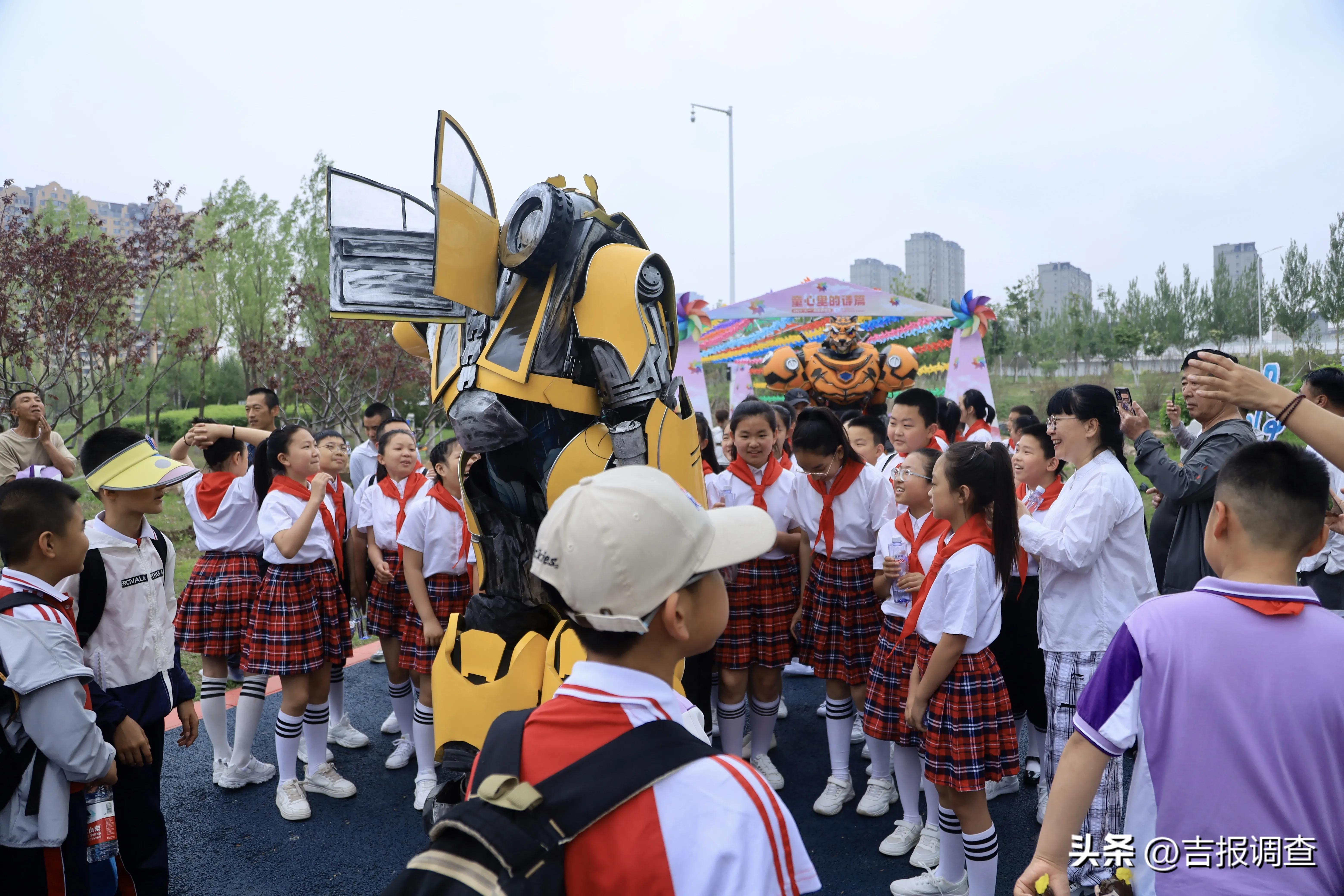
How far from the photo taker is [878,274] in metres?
44.1

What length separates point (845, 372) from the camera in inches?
450

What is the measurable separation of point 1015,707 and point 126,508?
3.89 metres

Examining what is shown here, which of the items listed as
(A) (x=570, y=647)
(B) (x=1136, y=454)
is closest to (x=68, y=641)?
(A) (x=570, y=647)

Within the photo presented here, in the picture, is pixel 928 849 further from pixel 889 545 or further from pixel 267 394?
pixel 267 394

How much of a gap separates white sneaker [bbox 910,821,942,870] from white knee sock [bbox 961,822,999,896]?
401mm

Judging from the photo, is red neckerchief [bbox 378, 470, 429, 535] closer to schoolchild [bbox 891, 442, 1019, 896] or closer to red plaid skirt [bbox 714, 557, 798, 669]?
red plaid skirt [bbox 714, 557, 798, 669]

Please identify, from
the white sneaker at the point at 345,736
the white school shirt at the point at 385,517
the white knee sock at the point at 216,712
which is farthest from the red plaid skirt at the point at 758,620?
the white knee sock at the point at 216,712

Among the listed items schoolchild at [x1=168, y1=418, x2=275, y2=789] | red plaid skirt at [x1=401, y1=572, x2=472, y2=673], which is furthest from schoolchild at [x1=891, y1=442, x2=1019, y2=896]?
schoolchild at [x1=168, y1=418, x2=275, y2=789]

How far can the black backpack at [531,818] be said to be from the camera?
40.0 inches

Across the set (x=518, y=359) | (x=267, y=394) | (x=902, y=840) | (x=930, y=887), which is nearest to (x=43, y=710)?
(x=518, y=359)

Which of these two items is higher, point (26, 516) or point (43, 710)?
point (26, 516)

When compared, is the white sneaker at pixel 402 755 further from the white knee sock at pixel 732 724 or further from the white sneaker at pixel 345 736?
the white knee sock at pixel 732 724

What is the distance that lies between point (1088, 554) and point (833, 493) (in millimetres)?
1174

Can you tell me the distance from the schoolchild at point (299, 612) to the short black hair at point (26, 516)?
1.36 meters
